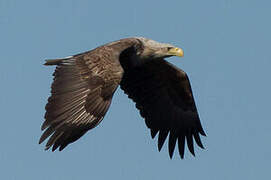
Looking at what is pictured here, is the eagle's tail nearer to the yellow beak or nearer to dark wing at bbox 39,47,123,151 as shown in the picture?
dark wing at bbox 39,47,123,151

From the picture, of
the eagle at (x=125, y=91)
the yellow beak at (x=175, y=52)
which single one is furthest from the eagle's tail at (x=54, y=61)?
the yellow beak at (x=175, y=52)

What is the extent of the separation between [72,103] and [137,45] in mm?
2510

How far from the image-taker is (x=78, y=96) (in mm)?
13477

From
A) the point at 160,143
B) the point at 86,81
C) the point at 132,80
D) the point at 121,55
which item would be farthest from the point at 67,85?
the point at 160,143

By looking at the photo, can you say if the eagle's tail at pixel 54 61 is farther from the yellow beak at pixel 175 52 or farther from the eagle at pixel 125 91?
the yellow beak at pixel 175 52

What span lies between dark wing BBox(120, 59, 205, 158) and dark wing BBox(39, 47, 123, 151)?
2.31m

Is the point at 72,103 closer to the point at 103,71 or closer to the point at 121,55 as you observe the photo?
the point at 103,71

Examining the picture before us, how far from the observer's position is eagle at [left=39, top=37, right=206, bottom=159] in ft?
42.9

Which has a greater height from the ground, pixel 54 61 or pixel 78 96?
pixel 54 61

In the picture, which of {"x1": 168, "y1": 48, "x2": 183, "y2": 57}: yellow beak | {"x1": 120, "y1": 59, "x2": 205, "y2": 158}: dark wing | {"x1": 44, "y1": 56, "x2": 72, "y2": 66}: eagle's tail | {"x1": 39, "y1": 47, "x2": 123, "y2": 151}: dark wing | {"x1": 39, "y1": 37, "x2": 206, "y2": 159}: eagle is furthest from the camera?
{"x1": 120, "y1": 59, "x2": 205, "y2": 158}: dark wing

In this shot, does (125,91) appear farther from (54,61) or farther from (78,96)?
(78,96)

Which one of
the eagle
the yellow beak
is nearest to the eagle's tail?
the eagle

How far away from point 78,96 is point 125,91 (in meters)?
3.20

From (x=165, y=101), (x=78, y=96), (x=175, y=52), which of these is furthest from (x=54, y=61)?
(x=165, y=101)
